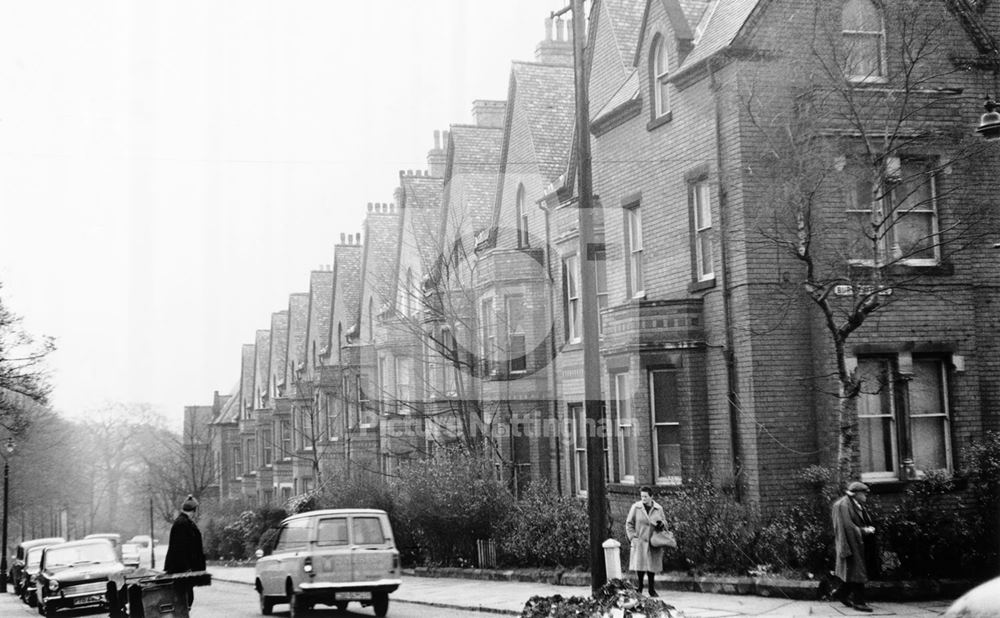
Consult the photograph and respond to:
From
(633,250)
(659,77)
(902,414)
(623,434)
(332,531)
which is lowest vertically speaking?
(332,531)

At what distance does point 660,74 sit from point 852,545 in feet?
39.2

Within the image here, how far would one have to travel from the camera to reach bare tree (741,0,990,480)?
18.1 metres

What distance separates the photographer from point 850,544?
1588cm

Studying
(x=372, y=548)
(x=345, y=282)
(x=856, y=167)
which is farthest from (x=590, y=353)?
(x=345, y=282)

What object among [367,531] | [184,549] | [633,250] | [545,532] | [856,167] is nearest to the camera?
[184,549]

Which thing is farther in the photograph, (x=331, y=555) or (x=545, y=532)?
(x=545, y=532)

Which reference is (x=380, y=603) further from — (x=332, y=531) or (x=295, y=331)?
(x=295, y=331)

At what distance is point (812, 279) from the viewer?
18.0 meters

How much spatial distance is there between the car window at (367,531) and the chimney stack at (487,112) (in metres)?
23.3

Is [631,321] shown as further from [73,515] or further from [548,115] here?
[73,515]

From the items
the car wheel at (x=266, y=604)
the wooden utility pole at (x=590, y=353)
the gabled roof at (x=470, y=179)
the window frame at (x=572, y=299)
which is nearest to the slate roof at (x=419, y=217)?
the gabled roof at (x=470, y=179)

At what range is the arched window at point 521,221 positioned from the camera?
33109mm

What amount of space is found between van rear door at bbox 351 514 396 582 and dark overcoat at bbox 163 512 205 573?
8.91 ft

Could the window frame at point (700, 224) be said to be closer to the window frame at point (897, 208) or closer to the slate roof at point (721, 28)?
the slate roof at point (721, 28)
